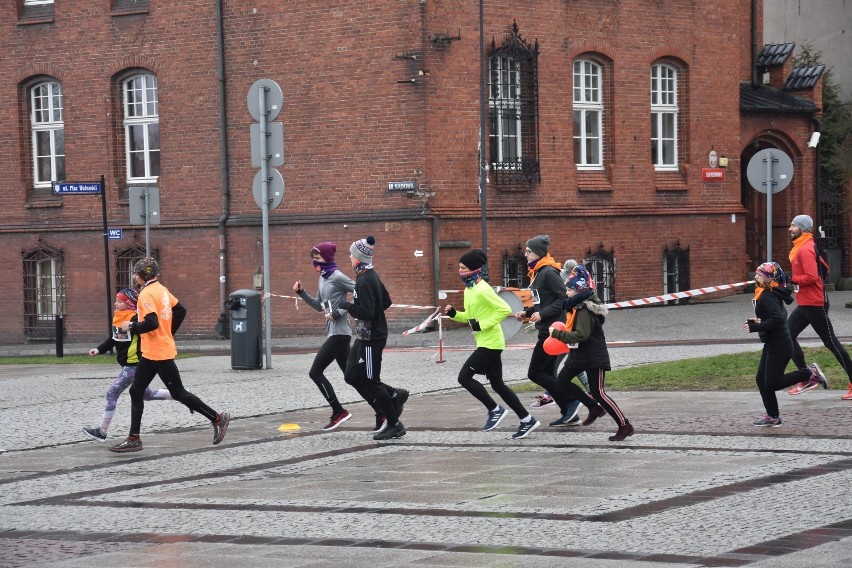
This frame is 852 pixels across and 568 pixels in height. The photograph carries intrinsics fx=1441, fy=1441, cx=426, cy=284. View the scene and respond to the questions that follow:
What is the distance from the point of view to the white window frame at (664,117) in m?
33.7

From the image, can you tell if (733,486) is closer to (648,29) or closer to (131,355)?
(131,355)

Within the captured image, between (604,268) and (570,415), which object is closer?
(570,415)

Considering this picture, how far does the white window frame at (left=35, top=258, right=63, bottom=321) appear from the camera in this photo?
3422 cm

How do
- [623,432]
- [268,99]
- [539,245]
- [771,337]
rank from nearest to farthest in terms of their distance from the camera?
1. [623,432]
2. [771,337]
3. [539,245]
4. [268,99]

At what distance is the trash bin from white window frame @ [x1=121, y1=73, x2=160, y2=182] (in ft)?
41.0

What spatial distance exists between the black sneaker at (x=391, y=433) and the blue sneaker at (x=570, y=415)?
1.55m

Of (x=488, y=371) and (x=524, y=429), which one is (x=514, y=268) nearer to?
(x=488, y=371)

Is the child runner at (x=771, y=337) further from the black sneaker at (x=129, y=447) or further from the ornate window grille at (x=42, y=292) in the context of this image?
the ornate window grille at (x=42, y=292)

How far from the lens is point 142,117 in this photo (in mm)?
33281

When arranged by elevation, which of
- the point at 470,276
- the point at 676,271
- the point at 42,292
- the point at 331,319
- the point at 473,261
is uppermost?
the point at 473,261

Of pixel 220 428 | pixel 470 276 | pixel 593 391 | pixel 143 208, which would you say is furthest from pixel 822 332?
pixel 143 208

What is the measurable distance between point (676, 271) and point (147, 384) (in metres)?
22.6

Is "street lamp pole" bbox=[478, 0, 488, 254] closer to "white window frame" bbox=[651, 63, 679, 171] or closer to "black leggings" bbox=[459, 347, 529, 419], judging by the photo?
"white window frame" bbox=[651, 63, 679, 171]

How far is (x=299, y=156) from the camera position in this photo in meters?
30.9
